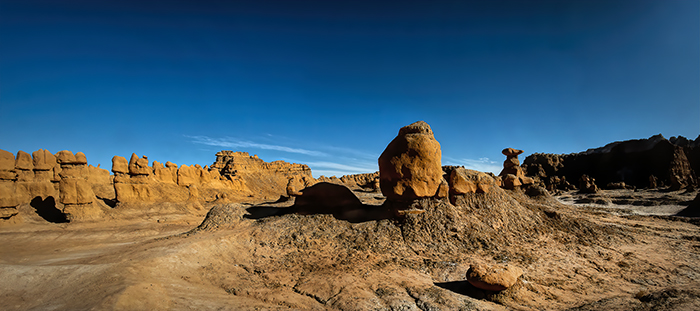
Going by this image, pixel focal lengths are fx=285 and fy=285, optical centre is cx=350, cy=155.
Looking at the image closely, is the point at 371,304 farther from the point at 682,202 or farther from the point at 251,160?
the point at 251,160

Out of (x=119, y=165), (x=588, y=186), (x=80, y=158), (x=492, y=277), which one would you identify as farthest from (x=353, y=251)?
(x=588, y=186)

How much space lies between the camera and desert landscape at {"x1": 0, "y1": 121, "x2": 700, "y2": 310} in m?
5.82

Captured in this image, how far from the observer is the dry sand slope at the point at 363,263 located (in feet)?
18.5

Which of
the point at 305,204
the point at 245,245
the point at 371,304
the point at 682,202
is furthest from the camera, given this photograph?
the point at 682,202

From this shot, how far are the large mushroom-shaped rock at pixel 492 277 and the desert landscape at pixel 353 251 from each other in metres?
0.04

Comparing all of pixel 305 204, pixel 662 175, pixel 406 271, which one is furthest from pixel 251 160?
pixel 662 175

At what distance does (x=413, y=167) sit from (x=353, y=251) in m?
3.49

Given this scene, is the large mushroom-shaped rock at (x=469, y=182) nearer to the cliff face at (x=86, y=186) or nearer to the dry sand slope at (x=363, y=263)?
the dry sand slope at (x=363, y=263)

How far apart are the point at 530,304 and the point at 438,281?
6.49 feet

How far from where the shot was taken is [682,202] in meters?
20.4

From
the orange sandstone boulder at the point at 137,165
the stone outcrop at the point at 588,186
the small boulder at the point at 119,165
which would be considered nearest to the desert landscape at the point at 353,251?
the small boulder at the point at 119,165

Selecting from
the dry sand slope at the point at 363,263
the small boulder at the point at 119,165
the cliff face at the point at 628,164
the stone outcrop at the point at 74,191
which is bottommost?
the dry sand slope at the point at 363,263

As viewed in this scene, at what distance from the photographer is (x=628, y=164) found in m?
40.3

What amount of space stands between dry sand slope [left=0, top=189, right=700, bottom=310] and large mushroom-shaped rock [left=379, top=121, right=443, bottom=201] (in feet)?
2.30
